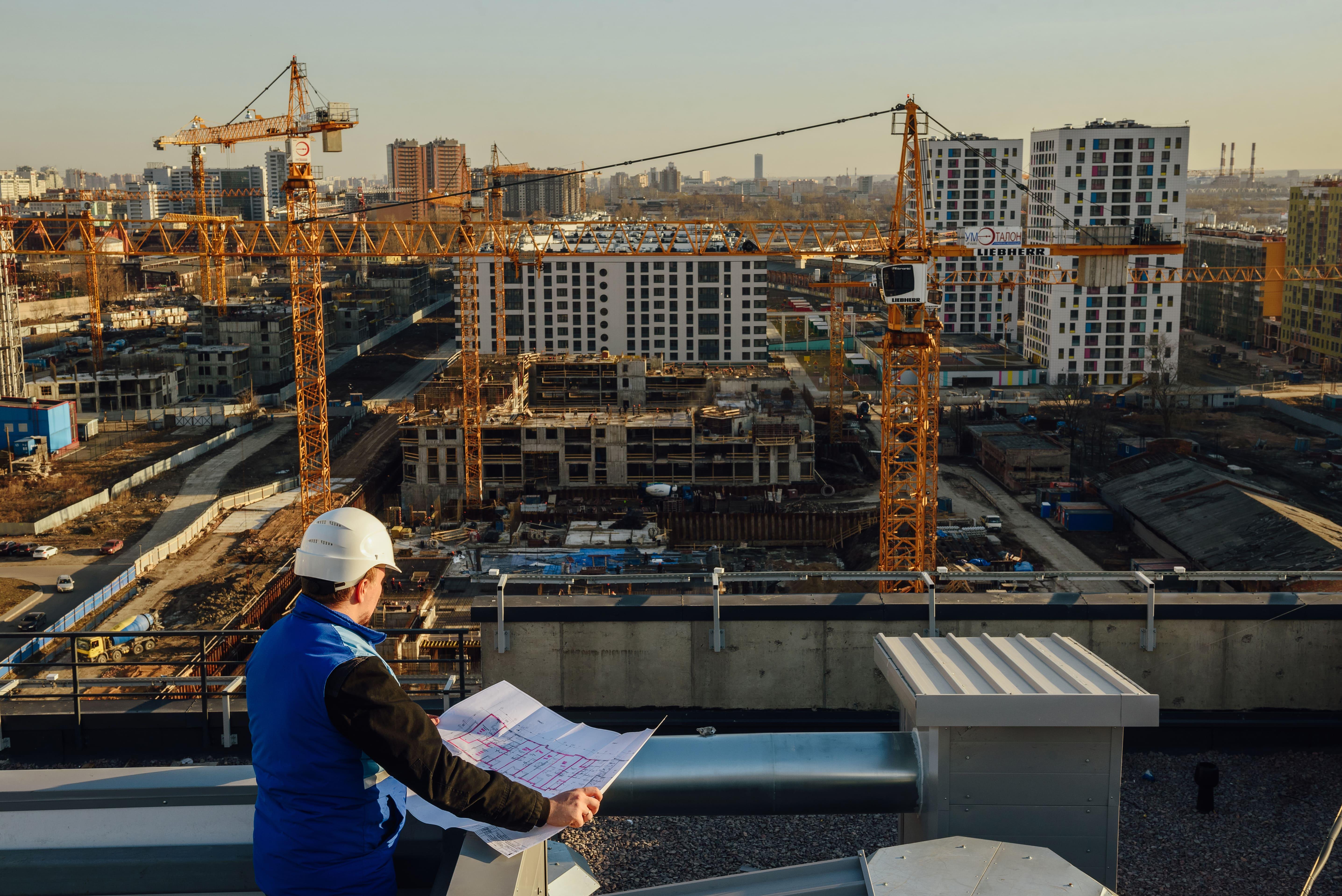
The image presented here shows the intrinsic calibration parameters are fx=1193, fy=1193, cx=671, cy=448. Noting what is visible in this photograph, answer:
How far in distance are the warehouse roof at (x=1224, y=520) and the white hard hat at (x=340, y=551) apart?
1398cm

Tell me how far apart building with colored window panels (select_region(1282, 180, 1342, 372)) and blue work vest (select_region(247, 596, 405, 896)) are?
34.8 metres

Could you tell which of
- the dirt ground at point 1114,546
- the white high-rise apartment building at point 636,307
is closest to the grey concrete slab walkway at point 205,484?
the white high-rise apartment building at point 636,307

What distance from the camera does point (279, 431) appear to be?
87.6 feet

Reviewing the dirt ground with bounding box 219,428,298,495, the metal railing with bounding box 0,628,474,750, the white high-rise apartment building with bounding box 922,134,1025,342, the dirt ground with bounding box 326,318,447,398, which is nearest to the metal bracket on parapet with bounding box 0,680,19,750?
the metal railing with bounding box 0,628,474,750

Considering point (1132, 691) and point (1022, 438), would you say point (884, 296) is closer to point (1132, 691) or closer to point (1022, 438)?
point (1022, 438)

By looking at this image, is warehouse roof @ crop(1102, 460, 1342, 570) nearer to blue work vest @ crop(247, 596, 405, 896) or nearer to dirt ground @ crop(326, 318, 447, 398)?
blue work vest @ crop(247, 596, 405, 896)

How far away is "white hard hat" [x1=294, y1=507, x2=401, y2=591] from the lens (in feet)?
5.12

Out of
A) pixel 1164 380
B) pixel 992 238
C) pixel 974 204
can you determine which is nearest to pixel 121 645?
pixel 992 238

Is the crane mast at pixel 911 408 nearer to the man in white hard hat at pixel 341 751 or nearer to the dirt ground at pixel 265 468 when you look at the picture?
the dirt ground at pixel 265 468

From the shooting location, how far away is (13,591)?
51.1ft

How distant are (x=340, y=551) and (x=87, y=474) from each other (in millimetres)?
23404

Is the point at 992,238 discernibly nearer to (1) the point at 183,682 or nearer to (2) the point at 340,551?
(1) the point at 183,682

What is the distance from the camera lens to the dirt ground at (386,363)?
34.2 metres

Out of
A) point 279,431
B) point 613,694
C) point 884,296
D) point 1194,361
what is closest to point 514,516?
point 884,296
